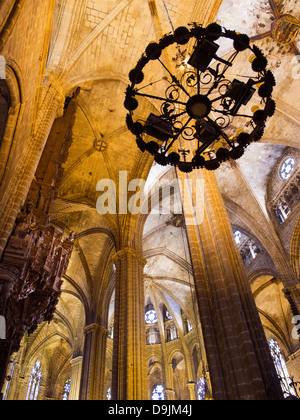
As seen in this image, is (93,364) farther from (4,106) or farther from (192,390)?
(4,106)

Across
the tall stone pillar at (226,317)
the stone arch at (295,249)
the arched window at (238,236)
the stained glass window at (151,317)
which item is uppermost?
the arched window at (238,236)

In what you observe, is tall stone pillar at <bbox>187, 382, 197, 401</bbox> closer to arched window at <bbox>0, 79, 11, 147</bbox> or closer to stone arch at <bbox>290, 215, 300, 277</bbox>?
stone arch at <bbox>290, 215, 300, 277</bbox>

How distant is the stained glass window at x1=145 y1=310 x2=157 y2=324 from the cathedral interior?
2.6 inches

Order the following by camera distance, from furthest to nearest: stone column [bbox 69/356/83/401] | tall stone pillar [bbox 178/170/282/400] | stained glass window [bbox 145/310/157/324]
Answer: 1. stained glass window [bbox 145/310/157/324]
2. stone column [bbox 69/356/83/401]
3. tall stone pillar [bbox 178/170/282/400]

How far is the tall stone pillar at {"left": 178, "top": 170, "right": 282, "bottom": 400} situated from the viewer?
490 cm

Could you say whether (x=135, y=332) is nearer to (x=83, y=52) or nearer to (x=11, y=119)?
(x=11, y=119)

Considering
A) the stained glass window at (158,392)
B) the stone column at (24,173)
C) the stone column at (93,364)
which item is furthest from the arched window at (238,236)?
the stone column at (24,173)

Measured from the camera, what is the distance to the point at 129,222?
47.6ft

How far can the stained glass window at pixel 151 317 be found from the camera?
22688 millimetres

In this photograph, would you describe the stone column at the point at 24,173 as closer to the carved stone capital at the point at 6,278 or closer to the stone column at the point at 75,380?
the carved stone capital at the point at 6,278

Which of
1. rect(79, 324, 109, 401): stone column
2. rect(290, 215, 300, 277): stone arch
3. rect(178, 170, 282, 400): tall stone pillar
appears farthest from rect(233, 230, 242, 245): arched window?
rect(178, 170, 282, 400): tall stone pillar

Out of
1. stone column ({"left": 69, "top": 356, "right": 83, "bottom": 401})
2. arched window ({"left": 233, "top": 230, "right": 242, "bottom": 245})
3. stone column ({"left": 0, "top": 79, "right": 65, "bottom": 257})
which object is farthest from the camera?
arched window ({"left": 233, "top": 230, "right": 242, "bottom": 245})

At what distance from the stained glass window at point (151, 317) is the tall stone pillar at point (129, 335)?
1104 centimetres

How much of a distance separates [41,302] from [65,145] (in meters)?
4.80
